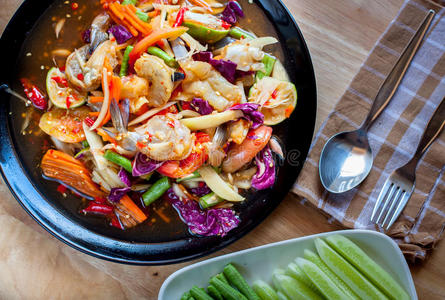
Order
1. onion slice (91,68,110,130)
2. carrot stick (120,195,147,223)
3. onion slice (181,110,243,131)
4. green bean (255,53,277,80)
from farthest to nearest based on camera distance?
green bean (255,53,277,80), carrot stick (120,195,147,223), onion slice (181,110,243,131), onion slice (91,68,110,130)

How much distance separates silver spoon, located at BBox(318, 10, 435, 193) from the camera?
101 inches

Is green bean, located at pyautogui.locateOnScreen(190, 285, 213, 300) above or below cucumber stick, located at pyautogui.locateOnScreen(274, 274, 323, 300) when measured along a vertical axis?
below

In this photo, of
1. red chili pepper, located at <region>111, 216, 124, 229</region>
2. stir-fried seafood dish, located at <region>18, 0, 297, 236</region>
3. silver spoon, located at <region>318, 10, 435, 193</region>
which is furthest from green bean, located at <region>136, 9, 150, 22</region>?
silver spoon, located at <region>318, 10, 435, 193</region>

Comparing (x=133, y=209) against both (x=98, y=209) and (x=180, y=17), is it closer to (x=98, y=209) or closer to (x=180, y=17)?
(x=98, y=209)

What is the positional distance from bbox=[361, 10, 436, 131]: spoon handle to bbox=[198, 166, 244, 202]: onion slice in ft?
3.49

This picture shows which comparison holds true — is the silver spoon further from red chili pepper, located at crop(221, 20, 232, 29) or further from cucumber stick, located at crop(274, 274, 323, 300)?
red chili pepper, located at crop(221, 20, 232, 29)

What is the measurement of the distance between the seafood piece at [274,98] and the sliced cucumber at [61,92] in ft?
3.76

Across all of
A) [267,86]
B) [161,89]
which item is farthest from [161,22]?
[267,86]

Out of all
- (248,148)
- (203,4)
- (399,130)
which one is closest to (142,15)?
(203,4)

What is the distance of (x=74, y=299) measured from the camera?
2648 millimetres

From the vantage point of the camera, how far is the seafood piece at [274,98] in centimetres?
244

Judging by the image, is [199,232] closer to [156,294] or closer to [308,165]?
[156,294]

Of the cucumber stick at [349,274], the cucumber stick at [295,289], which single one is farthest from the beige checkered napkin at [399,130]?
the cucumber stick at [295,289]

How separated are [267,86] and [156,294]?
5.55ft
